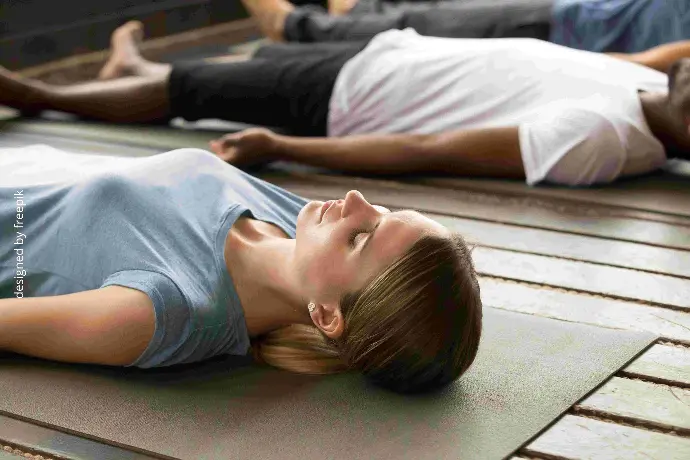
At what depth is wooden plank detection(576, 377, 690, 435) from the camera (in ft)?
5.55

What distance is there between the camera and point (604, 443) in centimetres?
162

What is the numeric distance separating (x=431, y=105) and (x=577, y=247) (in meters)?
0.79

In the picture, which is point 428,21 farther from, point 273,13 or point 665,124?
point 665,124

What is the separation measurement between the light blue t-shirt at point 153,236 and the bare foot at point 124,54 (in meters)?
1.77

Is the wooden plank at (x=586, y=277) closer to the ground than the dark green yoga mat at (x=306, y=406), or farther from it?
closer to the ground

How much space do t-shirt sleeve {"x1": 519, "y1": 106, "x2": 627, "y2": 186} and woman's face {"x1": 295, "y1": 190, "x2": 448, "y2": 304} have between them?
120cm

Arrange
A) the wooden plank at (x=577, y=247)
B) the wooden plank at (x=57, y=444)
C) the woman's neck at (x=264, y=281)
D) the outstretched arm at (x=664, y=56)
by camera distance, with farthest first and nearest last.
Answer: the outstretched arm at (x=664, y=56)
the wooden plank at (x=577, y=247)
the woman's neck at (x=264, y=281)
the wooden plank at (x=57, y=444)

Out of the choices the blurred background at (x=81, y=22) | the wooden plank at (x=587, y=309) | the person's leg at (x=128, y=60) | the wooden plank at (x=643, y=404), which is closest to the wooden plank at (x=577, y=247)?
the wooden plank at (x=587, y=309)

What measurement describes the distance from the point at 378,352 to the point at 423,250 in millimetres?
173

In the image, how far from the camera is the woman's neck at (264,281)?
1.80 meters

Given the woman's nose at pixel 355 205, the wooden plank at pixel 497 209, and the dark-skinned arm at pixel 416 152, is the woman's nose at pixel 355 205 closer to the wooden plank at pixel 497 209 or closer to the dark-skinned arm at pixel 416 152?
the wooden plank at pixel 497 209

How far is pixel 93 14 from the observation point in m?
4.79

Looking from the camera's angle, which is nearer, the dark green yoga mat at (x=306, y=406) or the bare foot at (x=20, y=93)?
the dark green yoga mat at (x=306, y=406)

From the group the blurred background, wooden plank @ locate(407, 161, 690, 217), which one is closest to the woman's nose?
wooden plank @ locate(407, 161, 690, 217)
